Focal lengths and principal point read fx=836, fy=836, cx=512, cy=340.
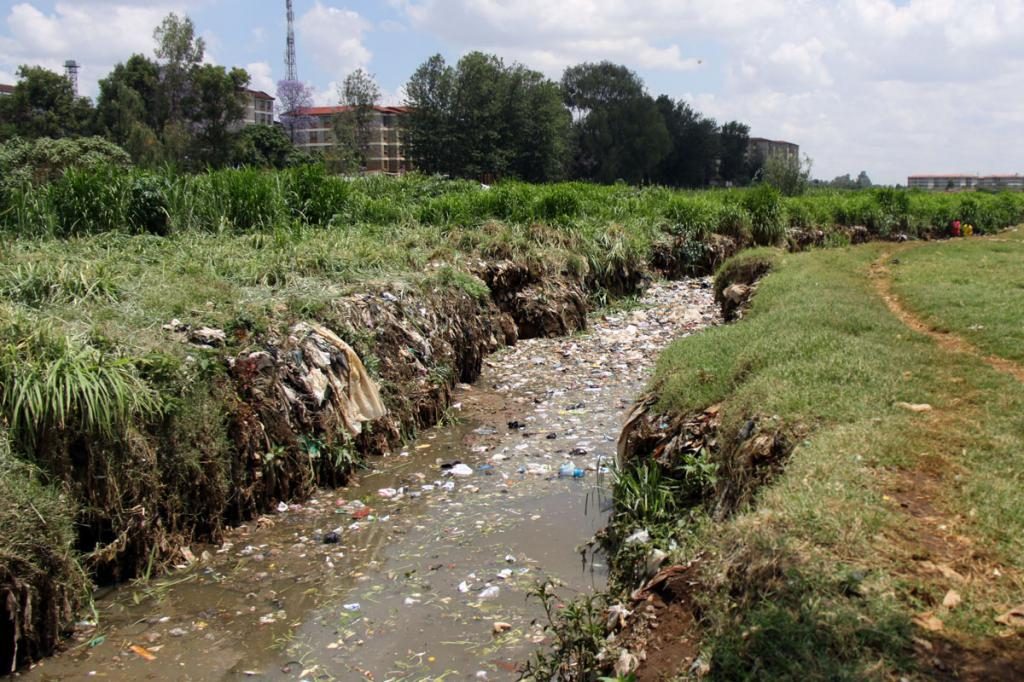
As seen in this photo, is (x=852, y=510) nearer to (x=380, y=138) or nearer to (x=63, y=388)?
(x=63, y=388)

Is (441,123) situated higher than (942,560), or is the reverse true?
(441,123)

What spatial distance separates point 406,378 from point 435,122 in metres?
48.2

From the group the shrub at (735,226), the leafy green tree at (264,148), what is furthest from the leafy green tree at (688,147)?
the shrub at (735,226)

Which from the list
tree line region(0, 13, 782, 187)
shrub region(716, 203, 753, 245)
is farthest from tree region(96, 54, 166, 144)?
shrub region(716, 203, 753, 245)

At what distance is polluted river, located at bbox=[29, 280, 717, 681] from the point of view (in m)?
4.00

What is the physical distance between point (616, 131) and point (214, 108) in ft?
102

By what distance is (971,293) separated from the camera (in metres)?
8.41

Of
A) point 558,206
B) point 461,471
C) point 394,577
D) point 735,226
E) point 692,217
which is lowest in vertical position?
point 394,577

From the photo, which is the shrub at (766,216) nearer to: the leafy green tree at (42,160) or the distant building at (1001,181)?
the leafy green tree at (42,160)

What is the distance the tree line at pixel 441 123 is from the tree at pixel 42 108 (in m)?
0.07

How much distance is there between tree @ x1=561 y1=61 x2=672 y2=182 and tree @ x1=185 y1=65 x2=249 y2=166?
27.0 metres

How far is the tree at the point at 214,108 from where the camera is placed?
4631cm

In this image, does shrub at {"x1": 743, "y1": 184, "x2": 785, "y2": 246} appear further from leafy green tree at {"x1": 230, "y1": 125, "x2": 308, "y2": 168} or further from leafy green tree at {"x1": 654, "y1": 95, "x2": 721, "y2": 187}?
leafy green tree at {"x1": 654, "y1": 95, "x2": 721, "y2": 187}

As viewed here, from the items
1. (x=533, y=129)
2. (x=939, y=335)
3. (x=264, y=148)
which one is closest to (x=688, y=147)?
(x=533, y=129)
